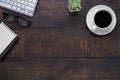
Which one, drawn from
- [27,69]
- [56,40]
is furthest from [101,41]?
[27,69]

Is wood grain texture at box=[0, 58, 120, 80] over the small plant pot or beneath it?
beneath

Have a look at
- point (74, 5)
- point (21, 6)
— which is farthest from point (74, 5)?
point (21, 6)

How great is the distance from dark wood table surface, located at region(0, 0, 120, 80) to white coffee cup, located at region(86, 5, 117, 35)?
2 centimetres

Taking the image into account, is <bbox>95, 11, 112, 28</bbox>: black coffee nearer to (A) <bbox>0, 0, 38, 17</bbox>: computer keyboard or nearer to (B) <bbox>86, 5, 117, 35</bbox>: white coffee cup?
(B) <bbox>86, 5, 117, 35</bbox>: white coffee cup

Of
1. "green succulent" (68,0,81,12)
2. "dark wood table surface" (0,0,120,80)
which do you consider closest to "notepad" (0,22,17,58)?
"dark wood table surface" (0,0,120,80)

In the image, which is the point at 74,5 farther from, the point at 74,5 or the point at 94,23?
the point at 94,23

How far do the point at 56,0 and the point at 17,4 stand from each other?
153 mm

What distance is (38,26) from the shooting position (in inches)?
48.6

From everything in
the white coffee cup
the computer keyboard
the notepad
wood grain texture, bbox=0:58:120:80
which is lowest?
wood grain texture, bbox=0:58:120:80

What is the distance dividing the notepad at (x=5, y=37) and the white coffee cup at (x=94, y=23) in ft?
0.95

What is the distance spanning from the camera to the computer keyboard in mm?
1226

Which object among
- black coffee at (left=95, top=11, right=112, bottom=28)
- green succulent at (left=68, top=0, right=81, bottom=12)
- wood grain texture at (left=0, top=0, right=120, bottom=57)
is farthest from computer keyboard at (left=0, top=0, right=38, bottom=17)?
black coffee at (left=95, top=11, right=112, bottom=28)

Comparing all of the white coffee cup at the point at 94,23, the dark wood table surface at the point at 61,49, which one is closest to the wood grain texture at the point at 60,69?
the dark wood table surface at the point at 61,49

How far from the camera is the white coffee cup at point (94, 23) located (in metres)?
1.15
